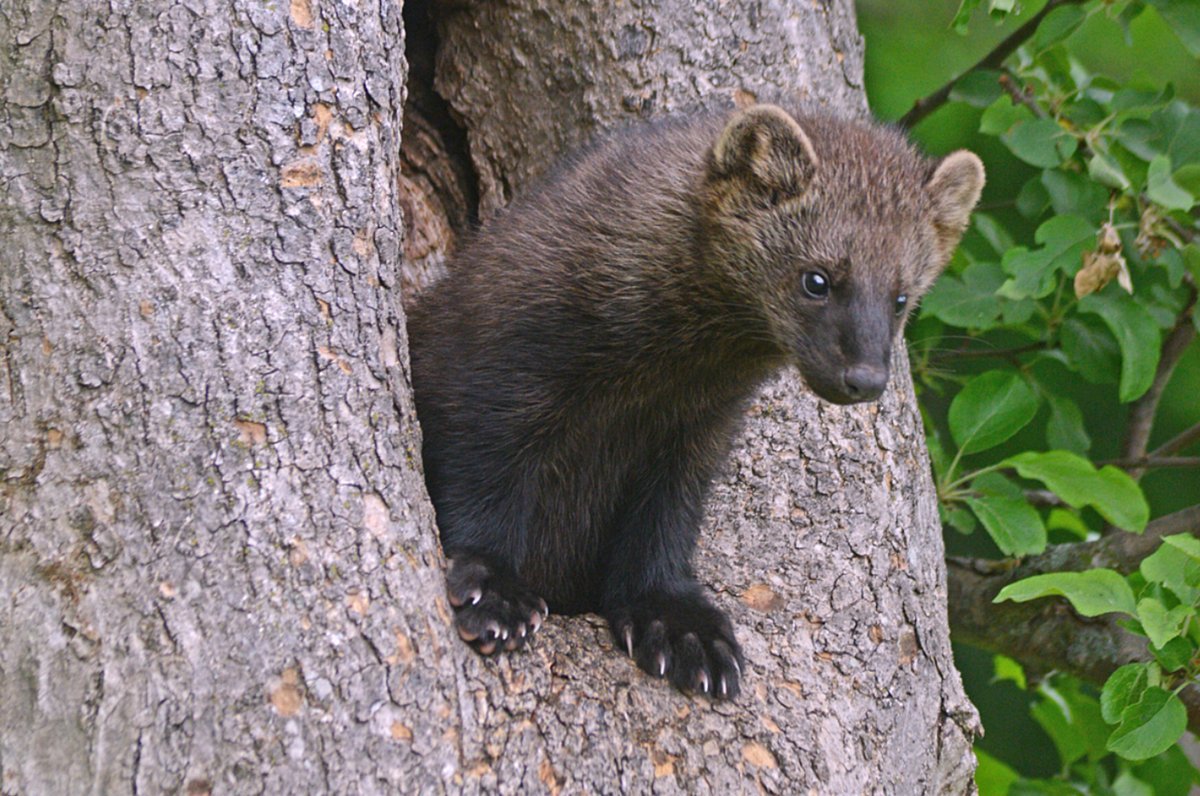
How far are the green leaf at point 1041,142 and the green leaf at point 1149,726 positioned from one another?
220 cm

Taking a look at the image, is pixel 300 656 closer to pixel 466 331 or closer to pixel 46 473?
pixel 46 473

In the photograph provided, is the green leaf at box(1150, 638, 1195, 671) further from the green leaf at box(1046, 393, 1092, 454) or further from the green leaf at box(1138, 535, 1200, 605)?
the green leaf at box(1046, 393, 1092, 454)

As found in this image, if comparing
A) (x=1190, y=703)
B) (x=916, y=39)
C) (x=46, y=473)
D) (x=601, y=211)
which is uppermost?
(x=916, y=39)

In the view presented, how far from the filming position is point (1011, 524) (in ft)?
16.6

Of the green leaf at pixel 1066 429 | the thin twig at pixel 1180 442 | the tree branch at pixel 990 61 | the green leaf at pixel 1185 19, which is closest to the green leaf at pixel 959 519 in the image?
the green leaf at pixel 1066 429

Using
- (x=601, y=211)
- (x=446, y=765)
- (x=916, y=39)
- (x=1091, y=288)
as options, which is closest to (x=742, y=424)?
(x=601, y=211)

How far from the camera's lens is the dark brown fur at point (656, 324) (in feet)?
14.0

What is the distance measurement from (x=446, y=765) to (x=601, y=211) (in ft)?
7.04

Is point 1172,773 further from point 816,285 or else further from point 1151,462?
point 816,285

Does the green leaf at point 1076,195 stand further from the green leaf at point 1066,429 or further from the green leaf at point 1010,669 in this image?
the green leaf at point 1010,669

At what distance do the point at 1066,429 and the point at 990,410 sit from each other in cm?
64

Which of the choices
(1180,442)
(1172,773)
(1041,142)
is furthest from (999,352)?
(1172,773)

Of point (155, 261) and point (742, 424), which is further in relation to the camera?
point (742, 424)

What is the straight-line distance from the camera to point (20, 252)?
328 cm
